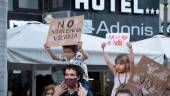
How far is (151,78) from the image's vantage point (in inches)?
250

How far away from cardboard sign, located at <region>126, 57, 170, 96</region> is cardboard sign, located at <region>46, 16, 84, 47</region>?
0.95m

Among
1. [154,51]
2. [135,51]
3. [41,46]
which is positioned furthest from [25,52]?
[154,51]

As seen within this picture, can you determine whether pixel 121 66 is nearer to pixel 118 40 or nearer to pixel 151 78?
pixel 151 78

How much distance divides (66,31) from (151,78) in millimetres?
1463

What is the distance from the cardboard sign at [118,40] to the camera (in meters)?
7.73

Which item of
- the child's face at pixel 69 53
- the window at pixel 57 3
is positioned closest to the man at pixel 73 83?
the child's face at pixel 69 53

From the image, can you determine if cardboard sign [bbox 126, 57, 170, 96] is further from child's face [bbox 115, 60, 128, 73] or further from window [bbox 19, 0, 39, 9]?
window [bbox 19, 0, 39, 9]

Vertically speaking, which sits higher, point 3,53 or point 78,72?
point 3,53

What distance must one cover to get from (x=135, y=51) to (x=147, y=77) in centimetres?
206

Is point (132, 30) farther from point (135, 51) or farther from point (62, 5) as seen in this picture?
point (135, 51)

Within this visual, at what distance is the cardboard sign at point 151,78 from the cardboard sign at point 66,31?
952 millimetres

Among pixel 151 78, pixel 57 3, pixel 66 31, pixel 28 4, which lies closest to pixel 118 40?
pixel 66 31

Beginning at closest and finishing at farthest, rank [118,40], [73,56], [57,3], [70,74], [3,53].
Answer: [70,74] → [3,53] → [73,56] → [118,40] → [57,3]

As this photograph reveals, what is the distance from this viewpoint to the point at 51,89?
6484 mm
